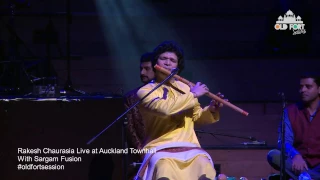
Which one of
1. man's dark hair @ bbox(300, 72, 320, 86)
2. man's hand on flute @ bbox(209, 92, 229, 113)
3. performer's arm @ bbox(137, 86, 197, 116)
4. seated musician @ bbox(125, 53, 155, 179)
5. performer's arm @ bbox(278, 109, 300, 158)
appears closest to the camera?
performer's arm @ bbox(137, 86, 197, 116)

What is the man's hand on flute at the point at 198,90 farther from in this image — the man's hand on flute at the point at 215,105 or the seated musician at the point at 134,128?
the seated musician at the point at 134,128

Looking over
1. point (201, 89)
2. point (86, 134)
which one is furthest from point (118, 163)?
point (201, 89)

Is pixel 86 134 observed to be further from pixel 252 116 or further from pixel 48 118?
pixel 252 116

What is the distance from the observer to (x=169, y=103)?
459cm

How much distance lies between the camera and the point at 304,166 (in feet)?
18.6

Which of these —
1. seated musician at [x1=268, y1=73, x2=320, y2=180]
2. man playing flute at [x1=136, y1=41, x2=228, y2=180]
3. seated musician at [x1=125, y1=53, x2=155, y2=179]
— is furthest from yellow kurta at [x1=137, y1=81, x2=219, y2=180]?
seated musician at [x1=268, y1=73, x2=320, y2=180]

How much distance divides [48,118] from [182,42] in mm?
2929

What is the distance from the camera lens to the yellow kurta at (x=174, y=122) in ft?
14.6

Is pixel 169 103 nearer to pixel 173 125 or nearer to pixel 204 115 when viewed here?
pixel 173 125

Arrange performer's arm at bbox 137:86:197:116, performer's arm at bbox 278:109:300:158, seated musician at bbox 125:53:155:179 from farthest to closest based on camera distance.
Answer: performer's arm at bbox 278:109:300:158, seated musician at bbox 125:53:155:179, performer's arm at bbox 137:86:197:116

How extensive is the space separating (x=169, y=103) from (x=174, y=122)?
0.22m

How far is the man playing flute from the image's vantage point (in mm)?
4461

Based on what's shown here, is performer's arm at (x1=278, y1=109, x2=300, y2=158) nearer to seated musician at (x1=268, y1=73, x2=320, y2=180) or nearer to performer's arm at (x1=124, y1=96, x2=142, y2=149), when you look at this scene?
seated musician at (x1=268, y1=73, x2=320, y2=180)

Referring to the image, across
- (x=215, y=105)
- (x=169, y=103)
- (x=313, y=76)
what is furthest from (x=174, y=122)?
(x=313, y=76)
